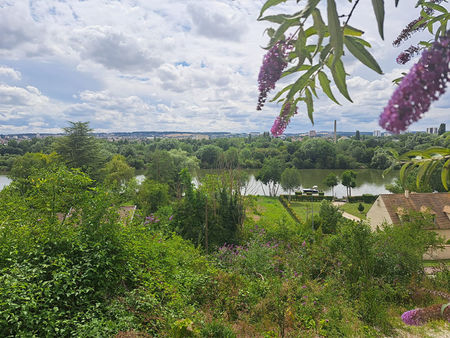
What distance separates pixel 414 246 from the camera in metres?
7.70

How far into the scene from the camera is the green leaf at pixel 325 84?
0.73 meters

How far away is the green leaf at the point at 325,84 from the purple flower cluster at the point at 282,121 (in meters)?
0.09

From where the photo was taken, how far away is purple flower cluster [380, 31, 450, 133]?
38cm

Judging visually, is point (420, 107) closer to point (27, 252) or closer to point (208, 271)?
point (27, 252)

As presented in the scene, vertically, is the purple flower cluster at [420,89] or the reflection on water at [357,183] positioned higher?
the purple flower cluster at [420,89]

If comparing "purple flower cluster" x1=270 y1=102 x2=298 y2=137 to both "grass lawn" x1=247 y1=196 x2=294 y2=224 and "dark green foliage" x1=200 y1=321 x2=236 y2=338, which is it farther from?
"grass lawn" x1=247 y1=196 x2=294 y2=224

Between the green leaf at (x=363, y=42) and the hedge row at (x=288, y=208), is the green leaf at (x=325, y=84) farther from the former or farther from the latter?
the hedge row at (x=288, y=208)

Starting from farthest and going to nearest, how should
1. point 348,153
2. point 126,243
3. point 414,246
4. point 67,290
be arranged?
point 348,153 → point 414,246 → point 126,243 → point 67,290

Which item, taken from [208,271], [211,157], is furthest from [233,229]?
[211,157]

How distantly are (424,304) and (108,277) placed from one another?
248 inches

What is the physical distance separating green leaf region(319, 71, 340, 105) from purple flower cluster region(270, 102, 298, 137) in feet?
0.31

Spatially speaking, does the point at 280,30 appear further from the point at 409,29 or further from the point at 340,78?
the point at 409,29

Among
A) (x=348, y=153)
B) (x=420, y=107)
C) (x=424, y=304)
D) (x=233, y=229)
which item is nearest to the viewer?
(x=420, y=107)

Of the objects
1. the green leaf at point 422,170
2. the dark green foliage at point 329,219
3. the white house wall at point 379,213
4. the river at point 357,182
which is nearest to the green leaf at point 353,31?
the green leaf at point 422,170
